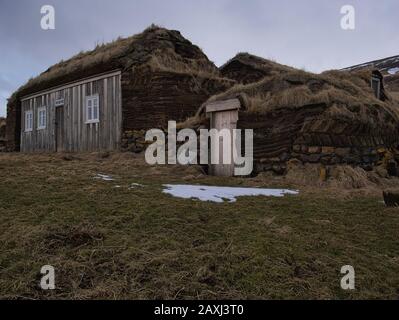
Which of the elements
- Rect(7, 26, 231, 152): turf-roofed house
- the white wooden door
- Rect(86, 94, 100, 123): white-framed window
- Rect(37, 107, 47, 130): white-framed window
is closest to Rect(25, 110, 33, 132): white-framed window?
Rect(37, 107, 47, 130): white-framed window

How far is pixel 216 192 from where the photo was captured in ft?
23.8

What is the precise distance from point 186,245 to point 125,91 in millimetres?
11069

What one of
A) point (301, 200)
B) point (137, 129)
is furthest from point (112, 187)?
point (137, 129)

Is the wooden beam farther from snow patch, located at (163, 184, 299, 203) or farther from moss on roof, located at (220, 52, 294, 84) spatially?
moss on roof, located at (220, 52, 294, 84)

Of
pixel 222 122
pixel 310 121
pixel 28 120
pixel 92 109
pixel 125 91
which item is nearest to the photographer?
pixel 310 121

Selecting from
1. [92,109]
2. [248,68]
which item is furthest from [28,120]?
[248,68]

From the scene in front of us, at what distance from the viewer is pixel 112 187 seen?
6.95 m

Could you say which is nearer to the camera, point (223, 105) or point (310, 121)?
point (310, 121)

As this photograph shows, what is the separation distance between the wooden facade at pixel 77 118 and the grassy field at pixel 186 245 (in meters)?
8.28

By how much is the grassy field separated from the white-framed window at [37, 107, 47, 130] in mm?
12574

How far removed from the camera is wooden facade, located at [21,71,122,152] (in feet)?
48.2

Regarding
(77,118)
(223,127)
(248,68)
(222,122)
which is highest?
(248,68)

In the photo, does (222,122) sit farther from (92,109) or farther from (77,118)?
(77,118)

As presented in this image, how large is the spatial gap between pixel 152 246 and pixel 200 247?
0.54 metres
